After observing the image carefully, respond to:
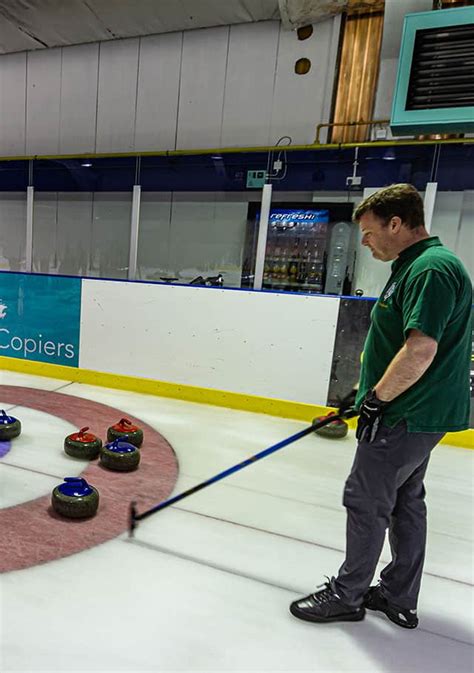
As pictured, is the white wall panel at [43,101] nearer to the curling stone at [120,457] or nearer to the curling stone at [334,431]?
the curling stone at [120,457]

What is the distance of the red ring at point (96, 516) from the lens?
2021mm

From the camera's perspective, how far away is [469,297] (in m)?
1.50

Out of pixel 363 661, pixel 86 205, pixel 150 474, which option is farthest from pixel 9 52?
pixel 363 661

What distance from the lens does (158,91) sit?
6.75 metres

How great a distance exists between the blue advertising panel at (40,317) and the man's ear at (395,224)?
13.6ft

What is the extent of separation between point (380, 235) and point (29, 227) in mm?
6993

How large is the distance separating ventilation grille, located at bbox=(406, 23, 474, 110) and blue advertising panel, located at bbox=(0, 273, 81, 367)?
3811mm

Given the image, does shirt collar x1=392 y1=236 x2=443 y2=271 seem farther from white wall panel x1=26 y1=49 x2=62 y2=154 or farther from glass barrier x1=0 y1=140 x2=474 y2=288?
white wall panel x1=26 y1=49 x2=62 y2=154

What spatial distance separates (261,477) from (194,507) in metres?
0.61

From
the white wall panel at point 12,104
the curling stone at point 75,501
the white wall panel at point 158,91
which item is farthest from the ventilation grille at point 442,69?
the white wall panel at point 12,104

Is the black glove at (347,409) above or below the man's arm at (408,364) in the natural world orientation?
below

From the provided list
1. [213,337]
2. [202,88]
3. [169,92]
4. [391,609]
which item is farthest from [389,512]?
[169,92]

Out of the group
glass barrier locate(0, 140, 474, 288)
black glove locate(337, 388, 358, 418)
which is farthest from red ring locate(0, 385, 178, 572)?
glass barrier locate(0, 140, 474, 288)

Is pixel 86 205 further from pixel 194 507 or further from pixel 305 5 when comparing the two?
pixel 194 507
